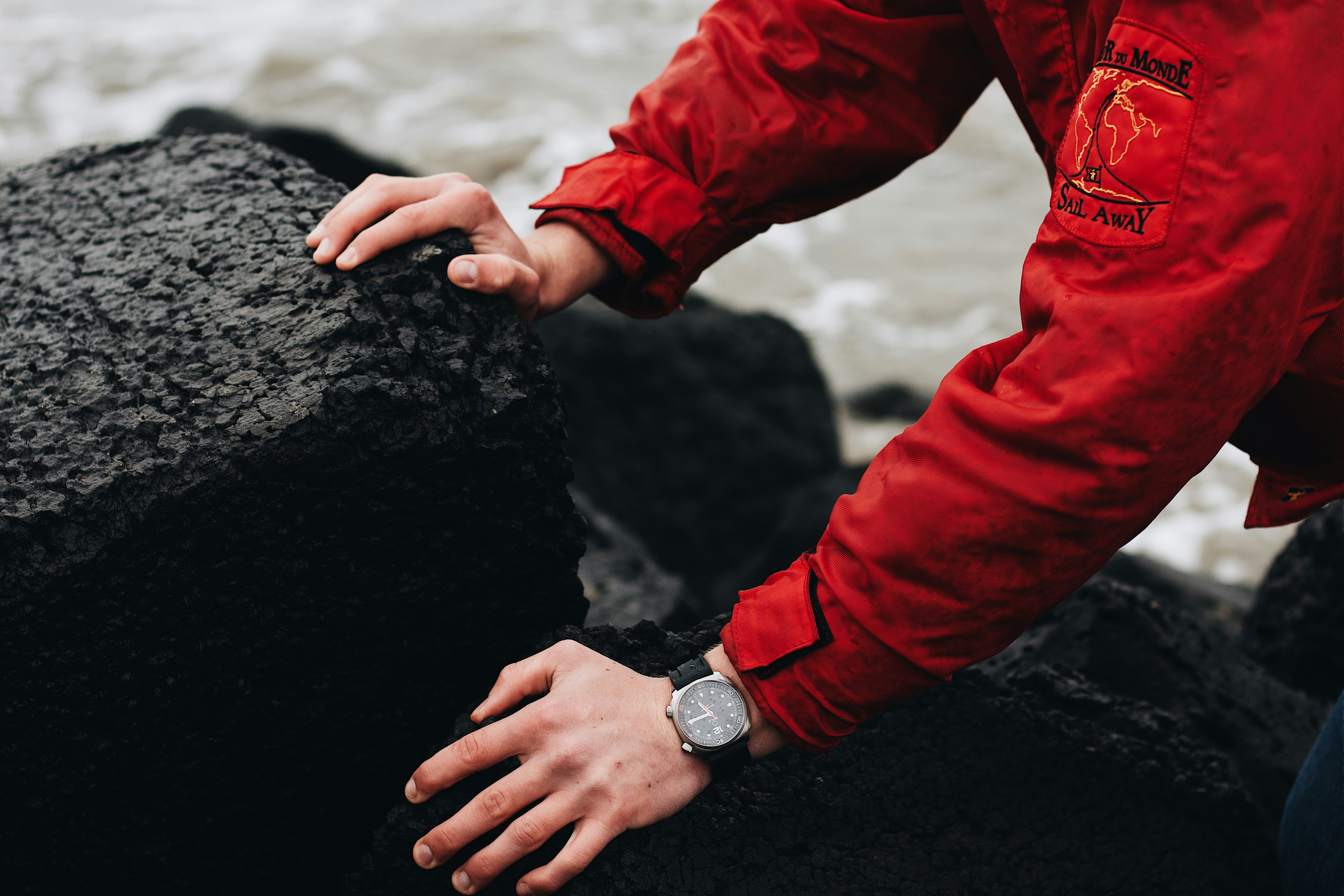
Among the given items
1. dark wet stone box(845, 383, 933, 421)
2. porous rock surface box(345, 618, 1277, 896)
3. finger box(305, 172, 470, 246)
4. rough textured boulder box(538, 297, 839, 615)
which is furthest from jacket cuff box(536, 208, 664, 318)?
dark wet stone box(845, 383, 933, 421)

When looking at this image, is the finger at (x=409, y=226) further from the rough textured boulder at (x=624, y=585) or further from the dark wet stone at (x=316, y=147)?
the dark wet stone at (x=316, y=147)

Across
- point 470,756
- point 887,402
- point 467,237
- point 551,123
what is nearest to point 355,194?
point 467,237

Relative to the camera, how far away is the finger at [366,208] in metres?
1.34

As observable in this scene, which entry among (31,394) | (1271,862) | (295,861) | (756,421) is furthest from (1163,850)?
(756,421)

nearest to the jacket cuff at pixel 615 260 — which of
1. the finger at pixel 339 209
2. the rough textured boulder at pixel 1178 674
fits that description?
the finger at pixel 339 209

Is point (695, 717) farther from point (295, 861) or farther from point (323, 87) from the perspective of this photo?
point (323, 87)

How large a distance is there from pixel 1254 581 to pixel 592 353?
3.15 m

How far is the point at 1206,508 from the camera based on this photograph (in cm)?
471

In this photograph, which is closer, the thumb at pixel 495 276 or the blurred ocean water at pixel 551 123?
the thumb at pixel 495 276

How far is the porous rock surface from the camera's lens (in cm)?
123

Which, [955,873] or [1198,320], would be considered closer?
[1198,320]

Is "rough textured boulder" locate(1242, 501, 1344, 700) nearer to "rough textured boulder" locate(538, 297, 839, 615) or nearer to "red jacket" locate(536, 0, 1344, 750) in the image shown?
"red jacket" locate(536, 0, 1344, 750)

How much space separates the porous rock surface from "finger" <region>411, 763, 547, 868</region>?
53 millimetres

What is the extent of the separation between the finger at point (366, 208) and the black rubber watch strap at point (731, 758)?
796 millimetres
